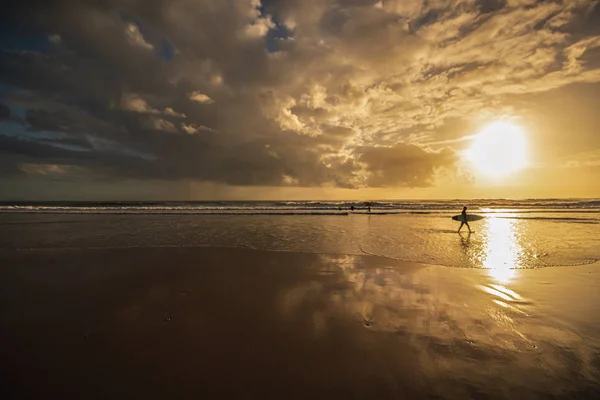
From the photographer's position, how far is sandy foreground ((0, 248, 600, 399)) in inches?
165

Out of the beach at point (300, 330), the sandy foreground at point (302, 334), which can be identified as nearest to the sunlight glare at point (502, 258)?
the beach at point (300, 330)

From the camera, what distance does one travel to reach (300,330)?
5922mm

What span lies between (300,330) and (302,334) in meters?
0.18

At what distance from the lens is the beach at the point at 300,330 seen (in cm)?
421

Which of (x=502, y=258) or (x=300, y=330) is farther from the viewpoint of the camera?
(x=502, y=258)

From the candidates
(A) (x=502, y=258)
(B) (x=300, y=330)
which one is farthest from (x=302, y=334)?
(A) (x=502, y=258)

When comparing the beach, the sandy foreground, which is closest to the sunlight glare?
the beach

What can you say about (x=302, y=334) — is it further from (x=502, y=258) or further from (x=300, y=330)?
(x=502, y=258)

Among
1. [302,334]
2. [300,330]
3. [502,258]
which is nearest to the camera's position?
[302,334]

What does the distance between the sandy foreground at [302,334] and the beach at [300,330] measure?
0.10ft

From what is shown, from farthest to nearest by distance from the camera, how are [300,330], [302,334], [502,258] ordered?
[502,258] < [300,330] < [302,334]

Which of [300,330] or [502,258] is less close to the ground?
[300,330]

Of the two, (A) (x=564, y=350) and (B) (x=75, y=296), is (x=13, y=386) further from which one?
(A) (x=564, y=350)

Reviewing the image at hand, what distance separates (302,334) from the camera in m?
5.75
